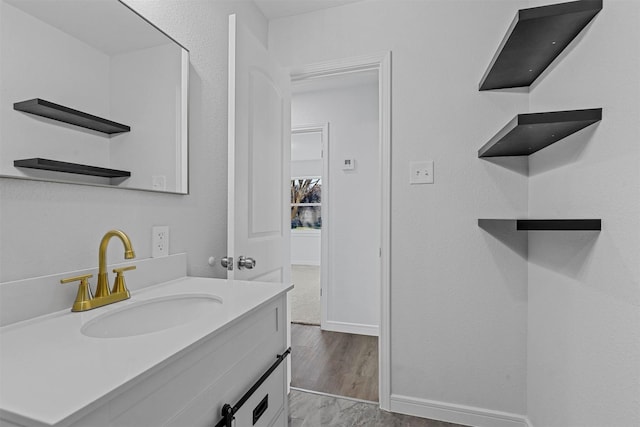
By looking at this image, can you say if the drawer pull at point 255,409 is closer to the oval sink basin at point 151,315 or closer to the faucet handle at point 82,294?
the oval sink basin at point 151,315

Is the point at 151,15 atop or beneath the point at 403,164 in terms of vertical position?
atop

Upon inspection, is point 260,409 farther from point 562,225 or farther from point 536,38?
point 536,38

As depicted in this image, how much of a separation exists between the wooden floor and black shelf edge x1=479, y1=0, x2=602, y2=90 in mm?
1887

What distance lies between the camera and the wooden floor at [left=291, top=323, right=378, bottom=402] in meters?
2.09

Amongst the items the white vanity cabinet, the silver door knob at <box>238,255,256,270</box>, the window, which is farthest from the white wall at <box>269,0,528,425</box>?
the window

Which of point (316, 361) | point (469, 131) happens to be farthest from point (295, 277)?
point (469, 131)

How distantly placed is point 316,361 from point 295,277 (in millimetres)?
3228

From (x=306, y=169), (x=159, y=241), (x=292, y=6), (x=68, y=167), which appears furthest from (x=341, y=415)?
(x=306, y=169)

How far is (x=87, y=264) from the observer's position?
1020 mm

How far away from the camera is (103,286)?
963 millimetres

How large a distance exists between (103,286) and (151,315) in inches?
6.6

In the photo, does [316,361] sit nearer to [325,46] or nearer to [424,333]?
[424,333]

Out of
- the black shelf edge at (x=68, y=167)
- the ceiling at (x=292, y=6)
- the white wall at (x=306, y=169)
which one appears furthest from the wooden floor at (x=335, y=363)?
the white wall at (x=306, y=169)

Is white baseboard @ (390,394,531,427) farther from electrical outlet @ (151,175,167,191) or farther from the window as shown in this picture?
the window
